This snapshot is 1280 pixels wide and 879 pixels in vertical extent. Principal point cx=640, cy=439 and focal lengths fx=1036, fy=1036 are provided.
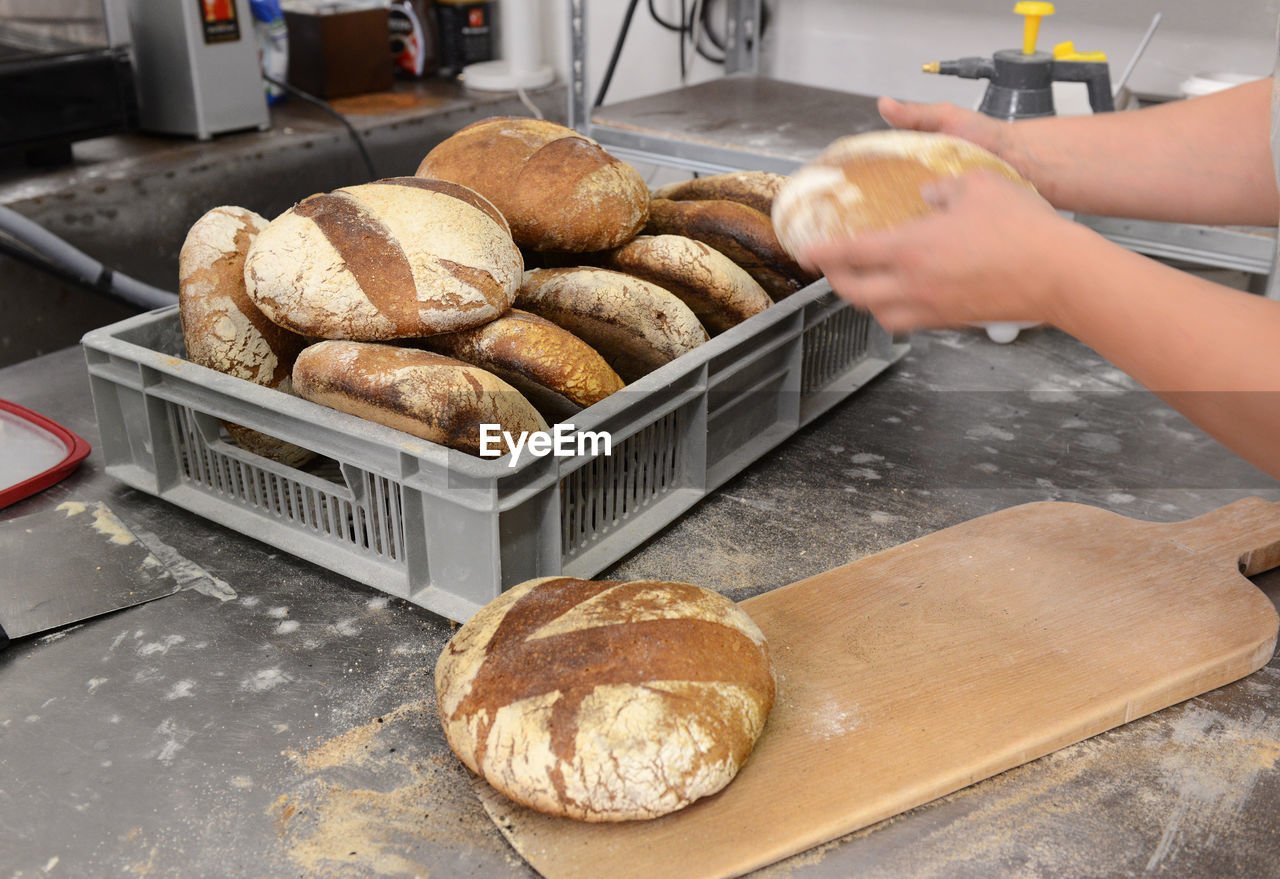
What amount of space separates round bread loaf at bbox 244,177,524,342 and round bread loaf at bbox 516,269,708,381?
0.10 metres

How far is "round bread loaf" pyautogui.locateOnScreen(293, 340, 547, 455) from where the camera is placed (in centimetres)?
94

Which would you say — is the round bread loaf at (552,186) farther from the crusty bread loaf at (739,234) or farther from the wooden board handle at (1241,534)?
the wooden board handle at (1241,534)

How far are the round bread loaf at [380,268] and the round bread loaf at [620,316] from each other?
0.10 m

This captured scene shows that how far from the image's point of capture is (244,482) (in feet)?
3.66

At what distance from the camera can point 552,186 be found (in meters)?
1.21

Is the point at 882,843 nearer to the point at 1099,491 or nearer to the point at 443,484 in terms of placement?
the point at 443,484

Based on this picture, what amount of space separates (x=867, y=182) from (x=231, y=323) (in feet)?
2.20

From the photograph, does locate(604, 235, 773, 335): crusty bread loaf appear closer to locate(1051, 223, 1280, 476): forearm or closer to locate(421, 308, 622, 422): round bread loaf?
locate(421, 308, 622, 422): round bread loaf

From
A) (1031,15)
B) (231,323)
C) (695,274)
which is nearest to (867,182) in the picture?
(695,274)

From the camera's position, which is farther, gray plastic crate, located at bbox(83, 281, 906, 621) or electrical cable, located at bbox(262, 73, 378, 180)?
electrical cable, located at bbox(262, 73, 378, 180)

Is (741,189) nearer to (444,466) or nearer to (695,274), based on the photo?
(695,274)

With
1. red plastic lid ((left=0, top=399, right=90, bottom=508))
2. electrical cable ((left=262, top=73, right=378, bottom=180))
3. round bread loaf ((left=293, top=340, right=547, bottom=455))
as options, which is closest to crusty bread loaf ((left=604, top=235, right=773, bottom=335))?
round bread loaf ((left=293, top=340, right=547, bottom=455))

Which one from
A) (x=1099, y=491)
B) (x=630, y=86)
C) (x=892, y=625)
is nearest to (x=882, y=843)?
(x=892, y=625)

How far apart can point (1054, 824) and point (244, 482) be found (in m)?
0.84
